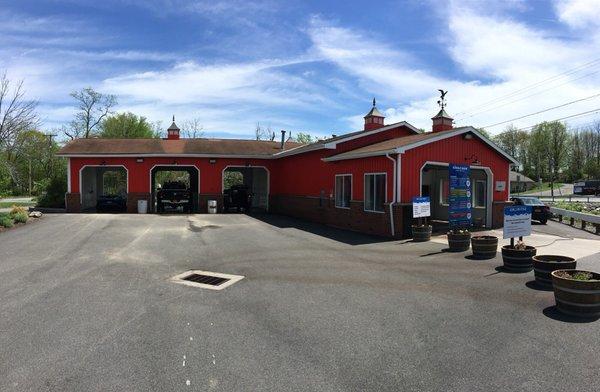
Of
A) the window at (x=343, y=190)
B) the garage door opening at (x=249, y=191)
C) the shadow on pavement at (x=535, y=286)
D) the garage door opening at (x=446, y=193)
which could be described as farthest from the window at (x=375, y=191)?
the garage door opening at (x=249, y=191)

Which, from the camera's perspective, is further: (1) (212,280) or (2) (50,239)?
(2) (50,239)

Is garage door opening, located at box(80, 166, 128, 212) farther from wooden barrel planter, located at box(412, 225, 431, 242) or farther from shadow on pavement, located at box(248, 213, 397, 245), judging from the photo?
wooden barrel planter, located at box(412, 225, 431, 242)

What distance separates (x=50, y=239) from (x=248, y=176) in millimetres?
19830

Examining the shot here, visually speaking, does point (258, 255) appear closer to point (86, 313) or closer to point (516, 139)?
point (86, 313)

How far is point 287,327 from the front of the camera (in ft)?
19.4

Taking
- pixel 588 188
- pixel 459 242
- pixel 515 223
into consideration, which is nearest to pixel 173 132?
pixel 459 242

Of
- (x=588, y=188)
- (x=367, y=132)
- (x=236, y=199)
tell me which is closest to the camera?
(x=367, y=132)

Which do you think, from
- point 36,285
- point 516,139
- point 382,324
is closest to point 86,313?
point 36,285

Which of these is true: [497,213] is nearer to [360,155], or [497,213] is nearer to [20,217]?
[360,155]

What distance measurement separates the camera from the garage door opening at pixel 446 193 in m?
18.4

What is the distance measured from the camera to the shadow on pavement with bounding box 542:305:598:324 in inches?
240

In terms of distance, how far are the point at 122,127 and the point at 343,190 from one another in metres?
41.4

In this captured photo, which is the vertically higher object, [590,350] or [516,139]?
[516,139]

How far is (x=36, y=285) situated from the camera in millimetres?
8117
